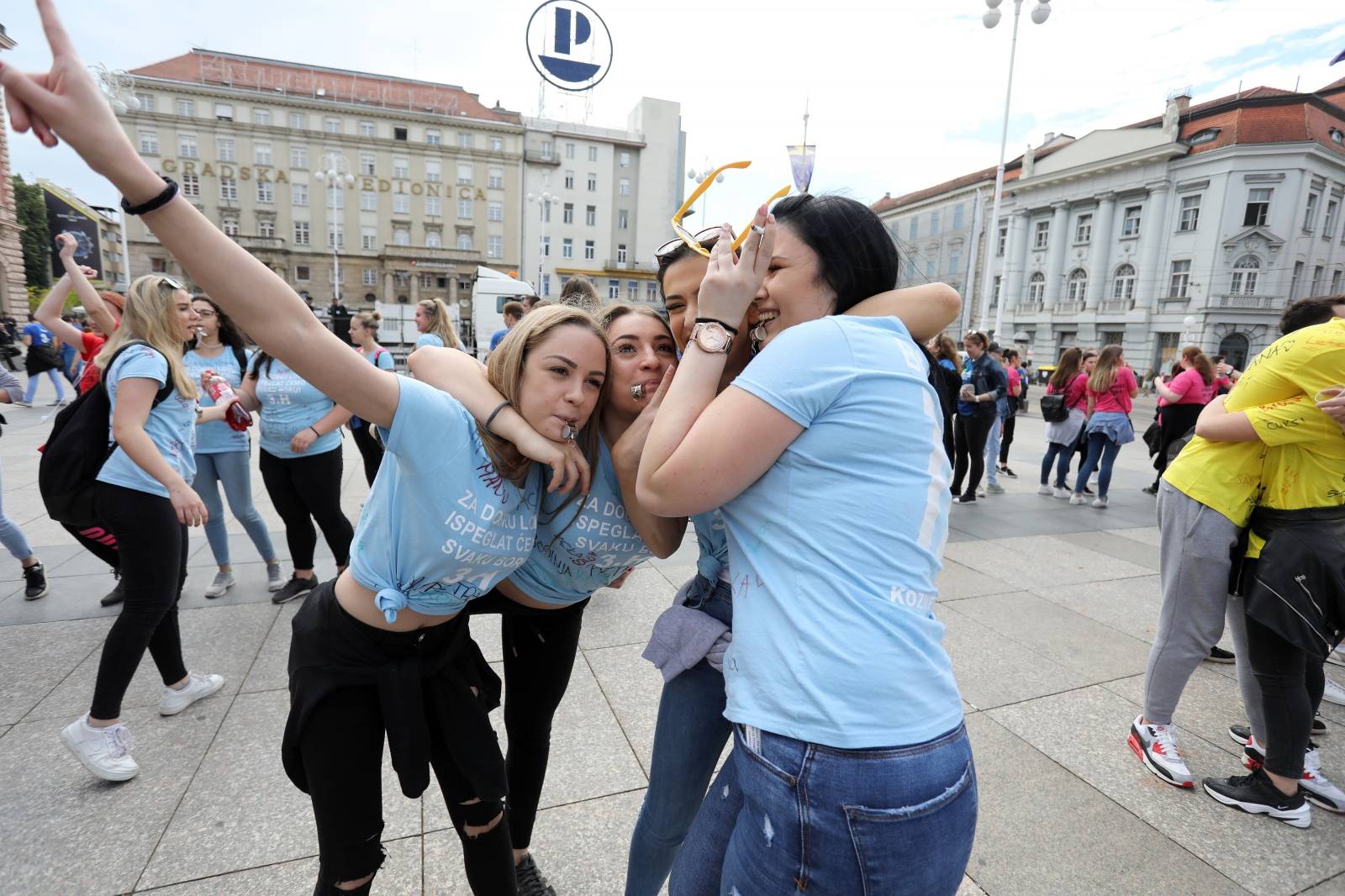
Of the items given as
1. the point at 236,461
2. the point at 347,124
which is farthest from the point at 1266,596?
the point at 347,124

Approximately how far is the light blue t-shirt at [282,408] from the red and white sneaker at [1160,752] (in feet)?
15.6

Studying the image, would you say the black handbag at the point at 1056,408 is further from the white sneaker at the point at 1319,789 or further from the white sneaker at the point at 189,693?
the white sneaker at the point at 189,693

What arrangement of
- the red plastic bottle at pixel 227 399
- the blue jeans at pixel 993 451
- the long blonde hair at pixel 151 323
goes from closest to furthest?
the long blonde hair at pixel 151 323
the red plastic bottle at pixel 227 399
the blue jeans at pixel 993 451

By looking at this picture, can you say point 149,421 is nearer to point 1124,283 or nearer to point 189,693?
point 189,693

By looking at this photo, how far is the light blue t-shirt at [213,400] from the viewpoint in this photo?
14.0 ft

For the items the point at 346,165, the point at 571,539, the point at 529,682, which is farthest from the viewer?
the point at 346,165

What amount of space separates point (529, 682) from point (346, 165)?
6045cm

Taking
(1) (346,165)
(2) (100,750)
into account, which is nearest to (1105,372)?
(2) (100,750)

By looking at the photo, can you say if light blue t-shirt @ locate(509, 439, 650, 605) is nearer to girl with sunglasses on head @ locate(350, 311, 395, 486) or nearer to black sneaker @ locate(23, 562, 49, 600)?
girl with sunglasses on head @ locate(350, 311, 395, 486)

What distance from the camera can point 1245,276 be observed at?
126 feet

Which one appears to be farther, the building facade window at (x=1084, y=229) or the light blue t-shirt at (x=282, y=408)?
the building facade window at (x=1084, y=229)

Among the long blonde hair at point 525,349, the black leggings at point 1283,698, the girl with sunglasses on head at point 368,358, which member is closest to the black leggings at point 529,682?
the long blonde hair at point 525,349

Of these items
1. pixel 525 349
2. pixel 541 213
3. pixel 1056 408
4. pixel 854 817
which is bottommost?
pixel 854 817

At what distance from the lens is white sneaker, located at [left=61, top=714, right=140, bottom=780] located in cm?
250
